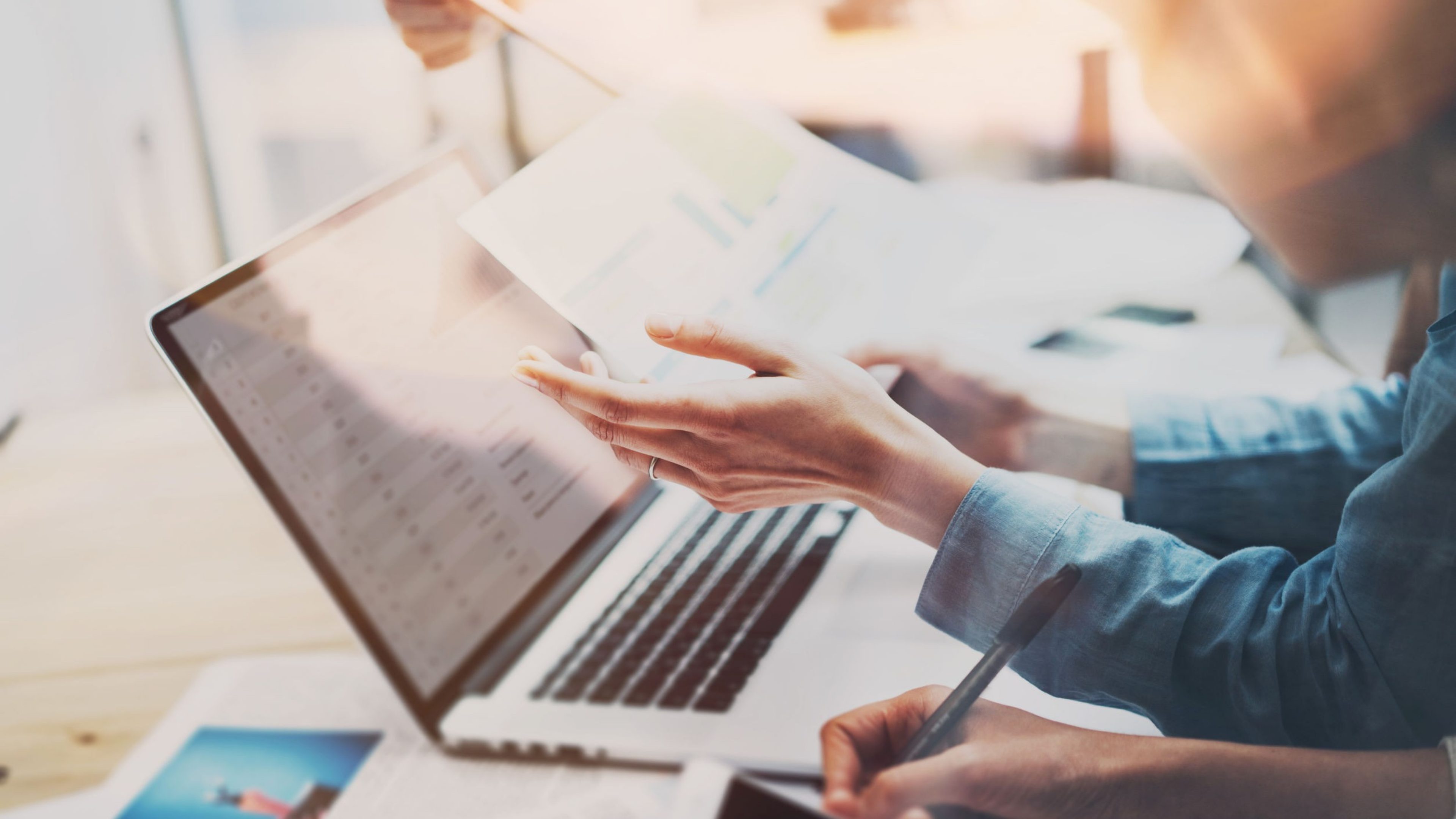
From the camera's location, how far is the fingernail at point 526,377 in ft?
1.15

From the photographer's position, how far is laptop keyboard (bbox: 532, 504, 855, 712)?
0.43m

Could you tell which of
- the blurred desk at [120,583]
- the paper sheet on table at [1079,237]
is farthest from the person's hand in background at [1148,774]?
the blurred desk at [120,583]

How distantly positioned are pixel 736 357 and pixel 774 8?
192 mm

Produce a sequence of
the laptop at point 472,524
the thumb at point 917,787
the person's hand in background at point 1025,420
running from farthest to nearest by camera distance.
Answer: the person's hand in background at point 1025,420
the laptop at point 472,524
the thumb at point 917,787

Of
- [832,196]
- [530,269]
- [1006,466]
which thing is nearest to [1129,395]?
[1006,466]

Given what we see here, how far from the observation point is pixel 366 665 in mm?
530

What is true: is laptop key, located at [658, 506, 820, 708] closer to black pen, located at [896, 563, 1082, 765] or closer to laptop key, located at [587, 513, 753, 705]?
laptop key, located at [587, 513, 753, 705]

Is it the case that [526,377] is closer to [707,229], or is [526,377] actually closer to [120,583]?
[707,229]

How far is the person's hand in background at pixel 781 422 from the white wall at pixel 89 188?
0.28m

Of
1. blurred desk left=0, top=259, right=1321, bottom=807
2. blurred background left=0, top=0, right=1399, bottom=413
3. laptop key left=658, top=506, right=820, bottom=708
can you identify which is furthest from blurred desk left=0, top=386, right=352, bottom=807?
laptop key left=658, top=506, right=820, bottom=708

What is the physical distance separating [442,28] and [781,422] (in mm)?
292

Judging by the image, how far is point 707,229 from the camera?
384 millimetres

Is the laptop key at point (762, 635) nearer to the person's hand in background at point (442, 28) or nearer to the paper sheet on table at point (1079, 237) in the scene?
the paper sheet on table at point (1079, 237)

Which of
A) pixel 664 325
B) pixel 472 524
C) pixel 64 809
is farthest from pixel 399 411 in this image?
pixel 64 809
